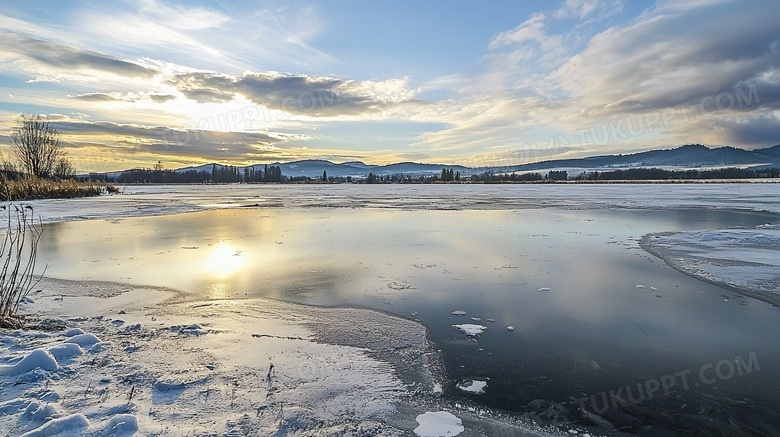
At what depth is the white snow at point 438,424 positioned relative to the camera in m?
2.37

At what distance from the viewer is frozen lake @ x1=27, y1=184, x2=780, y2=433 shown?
2889mm

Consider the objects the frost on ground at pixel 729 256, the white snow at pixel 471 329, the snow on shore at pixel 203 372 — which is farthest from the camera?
the frost on ground at pixel 729 256

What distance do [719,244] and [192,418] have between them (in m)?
10.2

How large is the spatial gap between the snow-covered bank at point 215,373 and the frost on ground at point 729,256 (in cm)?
493

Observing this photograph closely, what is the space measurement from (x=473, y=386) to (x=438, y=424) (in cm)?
55

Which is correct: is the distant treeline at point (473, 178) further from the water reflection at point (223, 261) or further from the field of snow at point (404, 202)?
the water reflection at point (223, 261)

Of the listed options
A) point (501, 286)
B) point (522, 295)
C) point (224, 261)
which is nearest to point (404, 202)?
point (224, 261)

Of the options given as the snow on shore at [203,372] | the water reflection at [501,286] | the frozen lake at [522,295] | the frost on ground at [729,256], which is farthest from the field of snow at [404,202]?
the snow on shore at [203,372]

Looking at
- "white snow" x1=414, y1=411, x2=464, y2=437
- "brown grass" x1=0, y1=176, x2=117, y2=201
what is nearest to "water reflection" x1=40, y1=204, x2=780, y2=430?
"white snow" x1=414, y1=411, x2=464, y2=437

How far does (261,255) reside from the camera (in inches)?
298

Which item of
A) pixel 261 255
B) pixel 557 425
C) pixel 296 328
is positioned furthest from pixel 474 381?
pixel 261 255

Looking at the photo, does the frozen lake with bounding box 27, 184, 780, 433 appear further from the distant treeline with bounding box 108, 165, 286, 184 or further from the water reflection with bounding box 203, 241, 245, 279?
the distant treeline with bounding box 108, 165, 286, 184

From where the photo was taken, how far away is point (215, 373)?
9.65ft

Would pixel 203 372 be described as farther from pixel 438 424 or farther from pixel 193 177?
pixel 193 177
